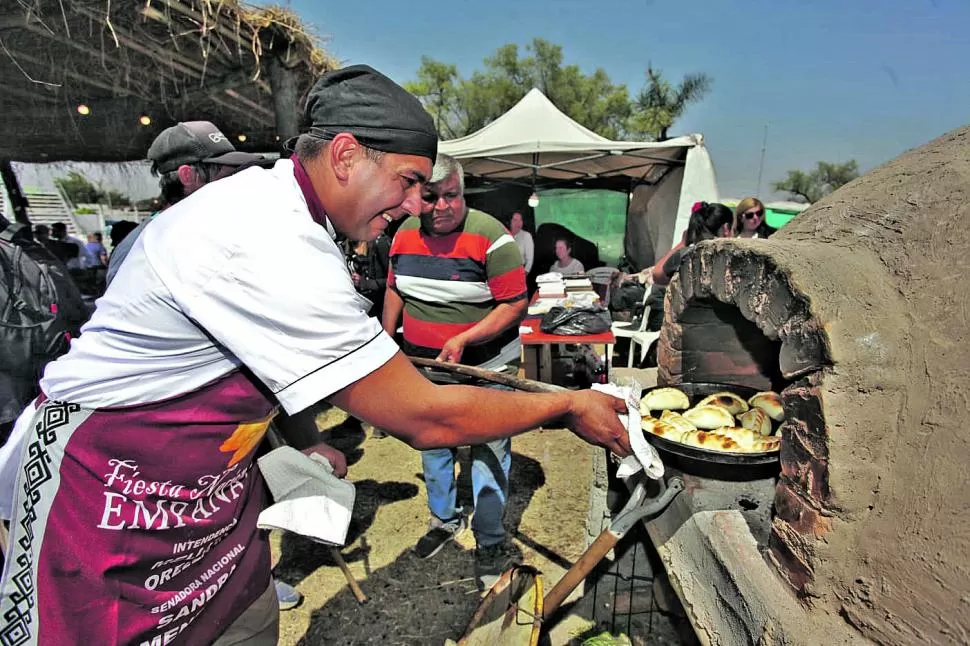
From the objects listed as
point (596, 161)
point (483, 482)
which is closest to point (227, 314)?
point (483, 482)

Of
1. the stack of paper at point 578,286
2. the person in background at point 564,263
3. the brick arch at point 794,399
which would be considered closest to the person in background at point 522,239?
the person in background at point 564,263

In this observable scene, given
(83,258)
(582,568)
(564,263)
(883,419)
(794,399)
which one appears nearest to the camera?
(883,419)

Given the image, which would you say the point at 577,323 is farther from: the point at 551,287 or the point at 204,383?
the point at 204,383

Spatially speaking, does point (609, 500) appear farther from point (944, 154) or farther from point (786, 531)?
point (944, 154)

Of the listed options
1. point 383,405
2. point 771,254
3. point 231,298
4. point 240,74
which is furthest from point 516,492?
point 240,74

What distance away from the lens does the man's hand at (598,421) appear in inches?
59.5

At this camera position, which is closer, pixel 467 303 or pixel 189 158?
pixel 189 158

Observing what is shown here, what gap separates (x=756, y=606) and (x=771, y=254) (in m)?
1.17

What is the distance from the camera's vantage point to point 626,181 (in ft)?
36.8

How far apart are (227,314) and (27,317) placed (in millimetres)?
2380

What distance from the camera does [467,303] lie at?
299 centimetres

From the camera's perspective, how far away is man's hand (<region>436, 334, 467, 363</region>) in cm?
276

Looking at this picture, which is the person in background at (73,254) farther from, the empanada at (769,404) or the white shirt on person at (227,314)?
the empanada at (769,404)

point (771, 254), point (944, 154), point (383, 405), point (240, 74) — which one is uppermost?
point (240, 74)
